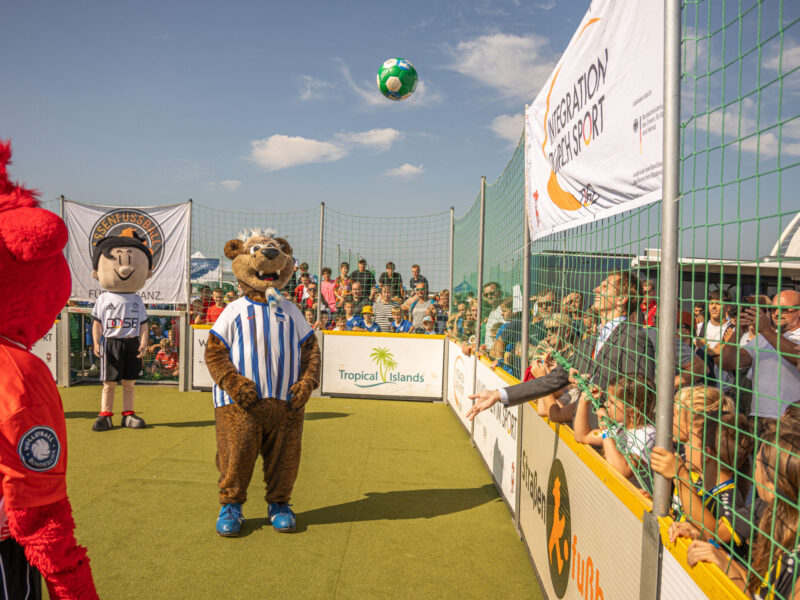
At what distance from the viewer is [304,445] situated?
207 inches

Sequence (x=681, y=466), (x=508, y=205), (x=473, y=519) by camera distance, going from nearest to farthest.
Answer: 1. (x=681, y=466)
2. (x=473, y=519)
3. (x=508, y=205)

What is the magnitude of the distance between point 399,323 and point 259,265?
465cm

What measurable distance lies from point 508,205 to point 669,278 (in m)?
3.16

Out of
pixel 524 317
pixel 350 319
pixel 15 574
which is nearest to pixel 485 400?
pixel 524 317

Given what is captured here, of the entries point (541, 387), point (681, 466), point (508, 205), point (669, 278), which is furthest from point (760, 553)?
point (508, 205)

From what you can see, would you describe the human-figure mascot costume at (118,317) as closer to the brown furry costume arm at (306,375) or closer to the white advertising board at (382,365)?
the white advertising board at (382,365)

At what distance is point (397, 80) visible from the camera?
653 cm

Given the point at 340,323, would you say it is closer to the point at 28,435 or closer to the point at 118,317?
the point at 118,317

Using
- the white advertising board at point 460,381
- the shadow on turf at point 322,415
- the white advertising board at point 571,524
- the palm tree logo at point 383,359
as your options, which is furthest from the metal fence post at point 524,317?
the palm tree logo at point 383,359

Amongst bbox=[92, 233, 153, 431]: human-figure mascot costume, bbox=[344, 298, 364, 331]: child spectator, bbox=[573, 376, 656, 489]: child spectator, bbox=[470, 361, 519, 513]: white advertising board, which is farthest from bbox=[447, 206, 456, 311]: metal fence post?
bbox=[573, 376, 656, 489]: child spectator

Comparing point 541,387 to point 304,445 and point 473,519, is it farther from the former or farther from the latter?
point 304,445

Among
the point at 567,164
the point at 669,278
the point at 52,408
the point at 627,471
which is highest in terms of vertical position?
the point at 567,164

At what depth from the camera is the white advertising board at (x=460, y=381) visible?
5.62 meters

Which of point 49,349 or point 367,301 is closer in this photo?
point 49,349
